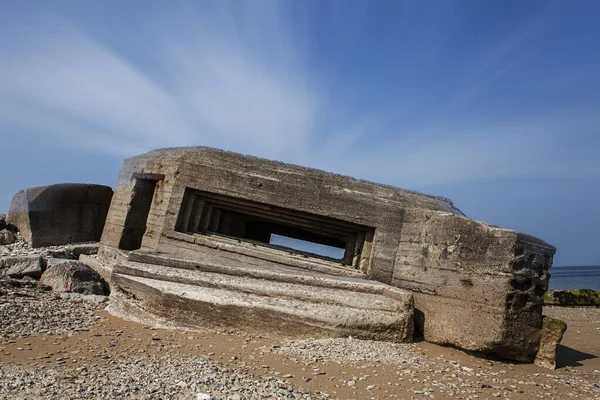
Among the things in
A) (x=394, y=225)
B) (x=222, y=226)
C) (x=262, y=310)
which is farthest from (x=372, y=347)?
(x=222, y=226)

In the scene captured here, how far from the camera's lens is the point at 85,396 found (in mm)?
2402

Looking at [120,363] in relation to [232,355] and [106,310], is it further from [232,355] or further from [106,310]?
[106,310]

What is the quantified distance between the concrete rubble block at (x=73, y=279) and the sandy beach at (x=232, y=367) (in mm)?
852

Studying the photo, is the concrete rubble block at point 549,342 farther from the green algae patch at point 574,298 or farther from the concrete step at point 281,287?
the green algae patch at point 574,298

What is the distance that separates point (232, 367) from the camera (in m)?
2.93

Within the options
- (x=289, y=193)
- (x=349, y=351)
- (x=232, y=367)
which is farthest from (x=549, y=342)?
(x=289, y=193)

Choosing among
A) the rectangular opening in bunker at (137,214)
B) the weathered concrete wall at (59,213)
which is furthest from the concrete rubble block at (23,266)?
the weathered concrete wall at (59,213)

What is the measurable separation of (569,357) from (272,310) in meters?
3.06

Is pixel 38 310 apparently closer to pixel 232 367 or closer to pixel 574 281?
pixel 232 367

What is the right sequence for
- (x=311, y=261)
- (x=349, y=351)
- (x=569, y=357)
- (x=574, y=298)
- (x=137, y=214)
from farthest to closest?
1. (x=574, y=298)
2. (x=137, y=214)
3. (x=311, y=261)
4. (x=569, y=357)
5. (x=349, y=351)

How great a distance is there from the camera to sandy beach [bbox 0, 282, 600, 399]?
2.57 metres

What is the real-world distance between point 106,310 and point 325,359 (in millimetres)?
2502

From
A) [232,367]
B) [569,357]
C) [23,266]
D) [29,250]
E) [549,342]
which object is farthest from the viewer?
[29,250]

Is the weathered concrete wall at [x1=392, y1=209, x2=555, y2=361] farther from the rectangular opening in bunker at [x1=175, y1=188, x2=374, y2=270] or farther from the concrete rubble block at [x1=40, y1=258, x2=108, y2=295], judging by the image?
the concrete rubble block at [x1=40, y1=258, x2=108, y2=295]
